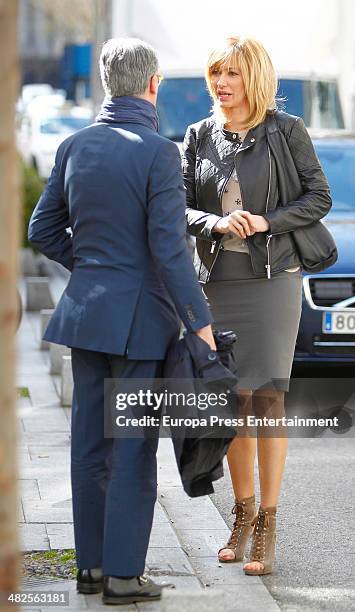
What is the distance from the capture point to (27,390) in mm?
8695

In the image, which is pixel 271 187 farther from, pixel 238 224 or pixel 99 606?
pixel 99 606

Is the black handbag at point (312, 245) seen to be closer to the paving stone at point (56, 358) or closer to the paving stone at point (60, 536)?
the paving stone at point (60, 536)

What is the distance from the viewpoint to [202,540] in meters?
5.38

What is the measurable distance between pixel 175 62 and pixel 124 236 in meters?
11.0

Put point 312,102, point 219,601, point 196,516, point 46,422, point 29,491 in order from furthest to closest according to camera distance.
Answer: point 312,102, point 46,422, point 29,491, point 196,516, point 219,601

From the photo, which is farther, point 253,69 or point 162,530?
point 162,530

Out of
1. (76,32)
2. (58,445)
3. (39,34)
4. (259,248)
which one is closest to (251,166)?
(259,248)

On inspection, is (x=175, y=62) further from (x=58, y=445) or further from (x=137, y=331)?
(x=137, y=331)

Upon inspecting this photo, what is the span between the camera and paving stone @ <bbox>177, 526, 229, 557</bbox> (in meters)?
5.20

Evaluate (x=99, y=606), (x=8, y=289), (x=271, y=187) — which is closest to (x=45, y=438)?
(x=271, y=187)

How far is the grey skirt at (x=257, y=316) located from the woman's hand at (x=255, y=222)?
0.53ft

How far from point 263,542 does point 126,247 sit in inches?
52.4

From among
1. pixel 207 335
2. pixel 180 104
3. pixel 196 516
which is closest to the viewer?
pixel 207 335

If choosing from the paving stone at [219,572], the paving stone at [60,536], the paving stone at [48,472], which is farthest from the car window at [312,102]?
the paving stone at [219,572]
